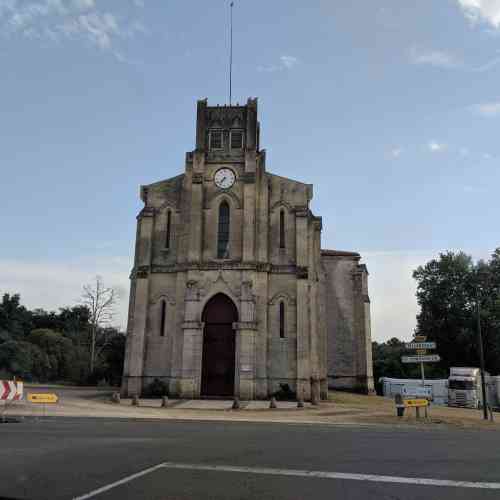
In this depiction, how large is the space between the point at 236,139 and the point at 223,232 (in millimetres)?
6335

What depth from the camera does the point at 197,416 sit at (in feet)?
66.2

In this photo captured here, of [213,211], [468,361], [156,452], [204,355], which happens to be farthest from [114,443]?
[468,361]

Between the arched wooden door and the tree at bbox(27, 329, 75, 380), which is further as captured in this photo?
the tree at bbox(27, 329, 75, 380)

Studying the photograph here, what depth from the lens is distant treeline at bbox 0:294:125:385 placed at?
44.5m

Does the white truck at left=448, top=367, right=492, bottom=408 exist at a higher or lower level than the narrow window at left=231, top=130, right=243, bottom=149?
lower

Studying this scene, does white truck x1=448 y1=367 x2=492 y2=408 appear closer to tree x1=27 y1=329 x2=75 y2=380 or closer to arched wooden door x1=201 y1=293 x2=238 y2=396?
arched wooden door x1=201 y1=293 x2=238 y2=396

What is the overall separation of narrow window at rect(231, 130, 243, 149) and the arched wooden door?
9.68 metres

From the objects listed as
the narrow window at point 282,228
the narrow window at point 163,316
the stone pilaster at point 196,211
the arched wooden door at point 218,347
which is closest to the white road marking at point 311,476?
the arched wooden door at point 218,347

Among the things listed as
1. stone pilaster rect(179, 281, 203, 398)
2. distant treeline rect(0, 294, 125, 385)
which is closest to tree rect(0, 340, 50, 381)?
distant treeline rect(0, 294, 125, 385)

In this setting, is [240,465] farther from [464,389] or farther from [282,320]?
[464,389]

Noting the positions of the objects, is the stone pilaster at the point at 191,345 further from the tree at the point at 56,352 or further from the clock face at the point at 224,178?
the tree at the point at 56,352

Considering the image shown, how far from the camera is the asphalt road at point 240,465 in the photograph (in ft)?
22.4

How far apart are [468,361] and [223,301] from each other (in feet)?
103

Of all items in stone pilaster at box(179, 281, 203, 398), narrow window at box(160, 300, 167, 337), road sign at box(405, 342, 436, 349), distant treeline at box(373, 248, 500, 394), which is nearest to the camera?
road sign at box(405, 342, 436, 349)
